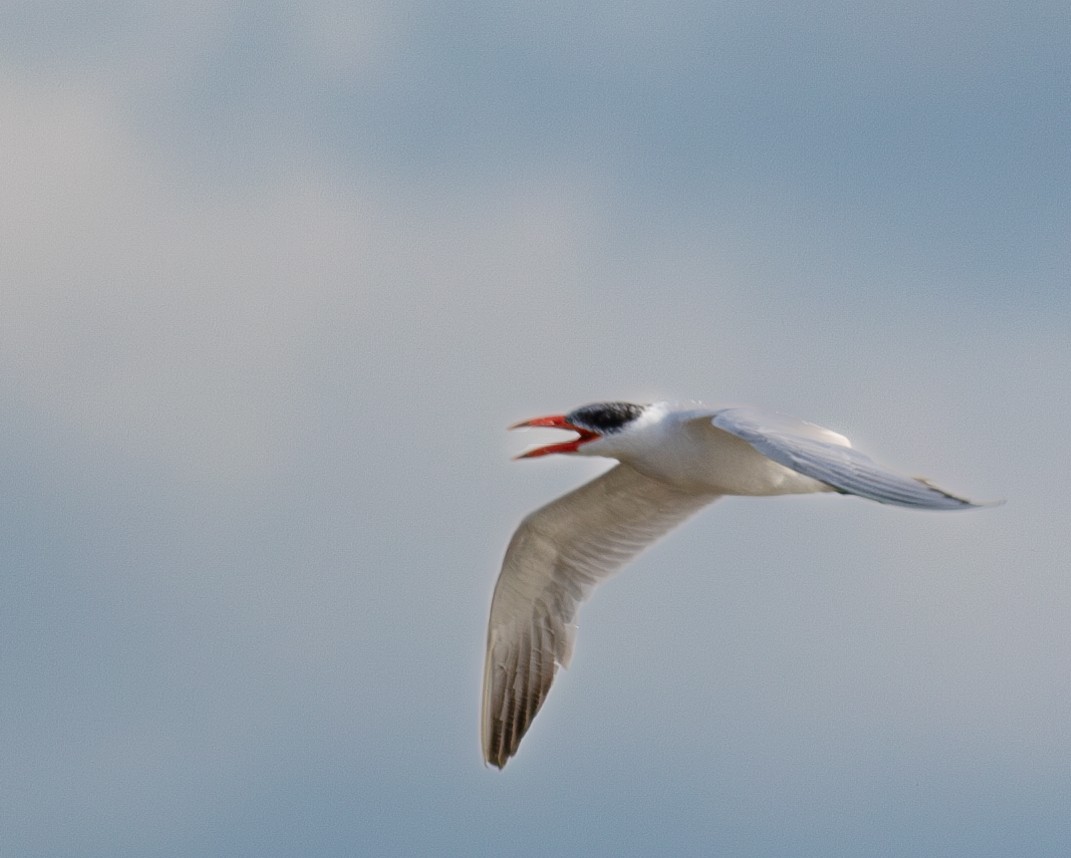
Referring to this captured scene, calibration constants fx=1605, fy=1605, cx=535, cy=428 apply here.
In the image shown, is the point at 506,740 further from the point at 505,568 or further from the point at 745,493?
the point at 745,493

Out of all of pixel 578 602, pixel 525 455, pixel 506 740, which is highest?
pixel 525 455

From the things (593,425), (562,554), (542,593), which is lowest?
(542,593)

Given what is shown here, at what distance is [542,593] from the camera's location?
559 inches

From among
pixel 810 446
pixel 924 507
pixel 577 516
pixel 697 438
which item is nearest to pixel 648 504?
pixel 577 516

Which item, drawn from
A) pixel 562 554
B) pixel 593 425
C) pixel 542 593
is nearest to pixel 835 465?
pixel 593 425

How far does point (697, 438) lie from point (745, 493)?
0.74m

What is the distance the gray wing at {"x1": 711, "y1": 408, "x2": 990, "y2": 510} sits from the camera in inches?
366

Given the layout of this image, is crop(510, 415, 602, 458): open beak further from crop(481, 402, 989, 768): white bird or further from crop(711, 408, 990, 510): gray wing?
crop(711, 408, 990, 510): gray wing

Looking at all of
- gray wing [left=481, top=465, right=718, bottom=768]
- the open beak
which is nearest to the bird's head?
the open beak

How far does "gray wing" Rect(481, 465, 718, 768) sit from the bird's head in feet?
4.38

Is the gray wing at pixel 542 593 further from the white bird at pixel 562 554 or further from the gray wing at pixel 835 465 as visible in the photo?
the gray wing at pixel 835 465

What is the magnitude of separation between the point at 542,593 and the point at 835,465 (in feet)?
15.6

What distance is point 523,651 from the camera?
1417cm

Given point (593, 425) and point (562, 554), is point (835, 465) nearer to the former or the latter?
point (593, 425)
